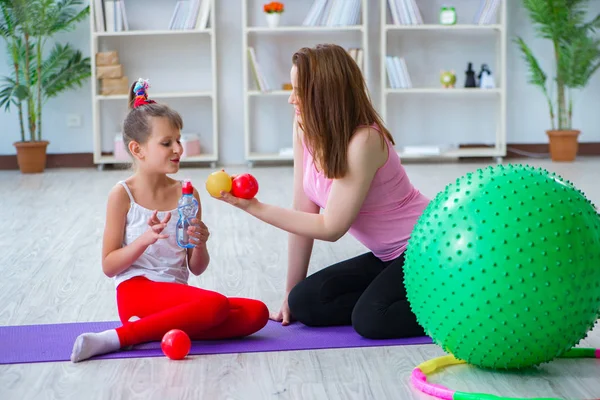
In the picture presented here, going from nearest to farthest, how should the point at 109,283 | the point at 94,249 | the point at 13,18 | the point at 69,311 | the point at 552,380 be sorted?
the point at 552,380
the point at 69,311
the point at 109,283
the point at 94,249
the point at 13,18

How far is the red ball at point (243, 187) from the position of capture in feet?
7.22

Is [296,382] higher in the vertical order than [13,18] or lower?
lower

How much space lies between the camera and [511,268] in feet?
5.97

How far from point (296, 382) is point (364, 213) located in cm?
61

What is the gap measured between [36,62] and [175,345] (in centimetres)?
509

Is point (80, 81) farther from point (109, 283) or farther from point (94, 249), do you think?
point (109, 283)

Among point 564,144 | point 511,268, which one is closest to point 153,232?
point 511,268

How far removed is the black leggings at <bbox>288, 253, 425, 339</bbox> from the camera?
2357mm

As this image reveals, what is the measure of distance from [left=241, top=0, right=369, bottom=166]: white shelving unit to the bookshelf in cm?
31

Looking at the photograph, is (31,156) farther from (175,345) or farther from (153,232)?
(175,345)

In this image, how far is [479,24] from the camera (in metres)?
6.86

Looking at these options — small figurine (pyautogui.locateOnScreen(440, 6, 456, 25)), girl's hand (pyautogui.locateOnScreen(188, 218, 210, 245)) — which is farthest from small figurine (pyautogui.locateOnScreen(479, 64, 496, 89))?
girl's hand (pyautogui.locateOnScreen(188, 218, 210, 245))

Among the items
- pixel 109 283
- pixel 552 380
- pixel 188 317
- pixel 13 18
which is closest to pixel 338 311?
pixel 188 317

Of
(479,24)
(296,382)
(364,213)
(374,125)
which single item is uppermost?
(479,24)
